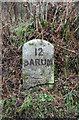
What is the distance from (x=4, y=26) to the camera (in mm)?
2604

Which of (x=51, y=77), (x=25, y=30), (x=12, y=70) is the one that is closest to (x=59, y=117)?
(x=51, y=77)

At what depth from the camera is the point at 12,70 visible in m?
2.50

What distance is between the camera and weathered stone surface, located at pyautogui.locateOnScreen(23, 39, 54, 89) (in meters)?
2.27

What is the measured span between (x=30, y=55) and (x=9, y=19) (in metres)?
1.09

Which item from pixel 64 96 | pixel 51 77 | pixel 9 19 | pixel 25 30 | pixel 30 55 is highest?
pixel 9 19

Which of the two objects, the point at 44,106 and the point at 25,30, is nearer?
the point at 44,106

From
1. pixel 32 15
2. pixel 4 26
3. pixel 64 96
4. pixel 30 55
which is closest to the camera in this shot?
pixel 30 55

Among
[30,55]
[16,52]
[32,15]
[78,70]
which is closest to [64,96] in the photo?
[78,70]

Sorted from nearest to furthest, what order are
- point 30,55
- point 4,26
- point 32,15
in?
1. point 30,55
2. point 4,26
3. point 32,15

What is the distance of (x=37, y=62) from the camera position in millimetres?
2299

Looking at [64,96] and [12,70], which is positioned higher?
[12,70]

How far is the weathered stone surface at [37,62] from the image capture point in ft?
7.45

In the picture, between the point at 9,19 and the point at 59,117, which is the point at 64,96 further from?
the point at 9,19

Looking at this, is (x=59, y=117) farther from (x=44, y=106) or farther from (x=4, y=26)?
(x=4, y=26)
